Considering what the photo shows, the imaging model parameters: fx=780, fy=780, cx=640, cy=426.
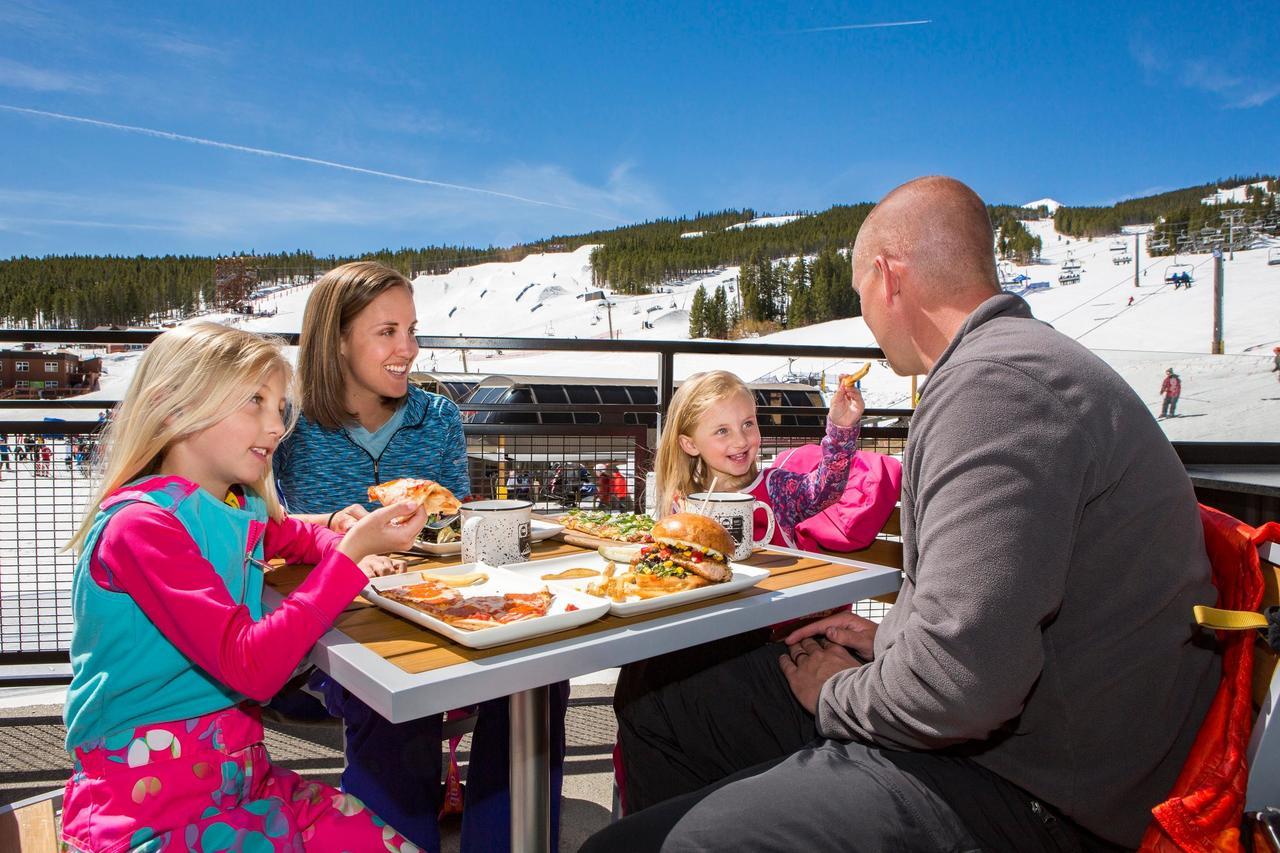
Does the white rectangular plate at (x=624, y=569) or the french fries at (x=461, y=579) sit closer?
the white rectangular plate at (x=624, y=569)

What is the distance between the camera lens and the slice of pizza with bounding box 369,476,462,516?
1.61m

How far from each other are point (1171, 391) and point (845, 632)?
15.4ft

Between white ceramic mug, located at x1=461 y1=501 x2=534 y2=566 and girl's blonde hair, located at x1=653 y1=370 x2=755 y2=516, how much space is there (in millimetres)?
801

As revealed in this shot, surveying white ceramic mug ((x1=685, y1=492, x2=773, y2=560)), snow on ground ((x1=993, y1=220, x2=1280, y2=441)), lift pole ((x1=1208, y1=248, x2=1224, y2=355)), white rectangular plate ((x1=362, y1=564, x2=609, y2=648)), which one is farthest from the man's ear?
lift pole ((x1=1208, y1=248, x2=1224, y2=355))

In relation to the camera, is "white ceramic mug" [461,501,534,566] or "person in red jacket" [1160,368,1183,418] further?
"person in red jacket" [1160,368,1183,418]

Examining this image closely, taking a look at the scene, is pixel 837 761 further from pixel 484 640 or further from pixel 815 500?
pixel 815 500

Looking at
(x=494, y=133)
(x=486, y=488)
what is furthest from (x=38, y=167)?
(x=486, y=488)

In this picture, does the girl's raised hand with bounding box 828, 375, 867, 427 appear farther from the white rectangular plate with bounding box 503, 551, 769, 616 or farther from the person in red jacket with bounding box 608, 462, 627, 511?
the person in red jacket with bounding box 608, 462, 627, 511

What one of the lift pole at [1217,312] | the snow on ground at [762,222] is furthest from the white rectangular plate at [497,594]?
the snow on ground at [762,222]

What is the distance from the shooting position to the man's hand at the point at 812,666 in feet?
4.38

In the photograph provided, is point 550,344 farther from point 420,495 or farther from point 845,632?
point 845,632

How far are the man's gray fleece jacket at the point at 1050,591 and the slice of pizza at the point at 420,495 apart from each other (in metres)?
0.92

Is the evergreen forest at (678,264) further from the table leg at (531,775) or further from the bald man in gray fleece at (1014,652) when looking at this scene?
the table leg at (531,775)

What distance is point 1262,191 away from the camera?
22.8 ft
